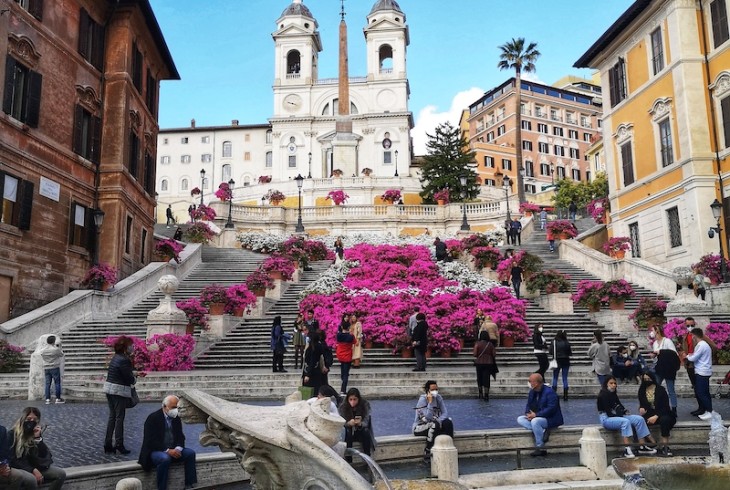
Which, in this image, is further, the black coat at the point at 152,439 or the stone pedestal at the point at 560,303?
the stone pedestal at the point at 560,303

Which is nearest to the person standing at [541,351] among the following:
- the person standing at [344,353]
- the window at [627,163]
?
the person standing at [344,353]

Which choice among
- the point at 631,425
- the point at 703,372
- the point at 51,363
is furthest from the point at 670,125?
the point at 51,363

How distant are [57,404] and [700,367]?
1201 centimetres

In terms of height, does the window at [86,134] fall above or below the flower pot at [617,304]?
above

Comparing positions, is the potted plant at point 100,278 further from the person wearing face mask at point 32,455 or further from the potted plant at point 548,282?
the person wearing face mask at point 32,455

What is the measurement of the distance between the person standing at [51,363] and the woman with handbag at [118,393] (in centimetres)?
509

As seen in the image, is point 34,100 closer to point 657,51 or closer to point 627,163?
point 657,51

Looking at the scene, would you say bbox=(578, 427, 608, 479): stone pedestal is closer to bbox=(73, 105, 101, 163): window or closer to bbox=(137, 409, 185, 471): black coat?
A: bbox=(137, 409, 185, 471): black coat

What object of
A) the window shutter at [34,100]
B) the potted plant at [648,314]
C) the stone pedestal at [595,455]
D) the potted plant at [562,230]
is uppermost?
the window shutter at [34,100]

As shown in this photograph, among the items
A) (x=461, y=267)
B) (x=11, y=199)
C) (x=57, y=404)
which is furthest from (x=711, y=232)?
(x=11, y=199)

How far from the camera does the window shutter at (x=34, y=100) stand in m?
19.9

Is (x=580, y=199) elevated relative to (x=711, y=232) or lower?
elevated

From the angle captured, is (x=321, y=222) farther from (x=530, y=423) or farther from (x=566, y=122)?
(x=566, y=122)

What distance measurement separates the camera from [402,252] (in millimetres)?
26562
